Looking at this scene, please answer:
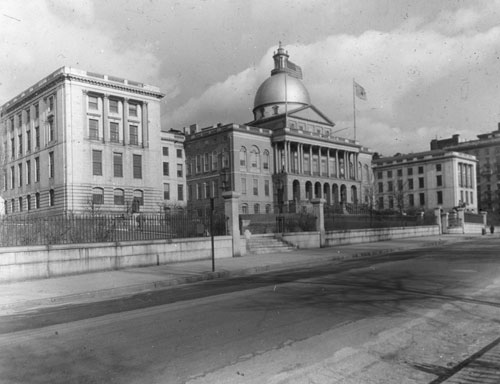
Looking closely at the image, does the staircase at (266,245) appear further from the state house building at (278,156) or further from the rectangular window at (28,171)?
the rectangular window at (28,171)

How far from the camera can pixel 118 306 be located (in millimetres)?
10156

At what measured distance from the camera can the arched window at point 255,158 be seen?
8012cm

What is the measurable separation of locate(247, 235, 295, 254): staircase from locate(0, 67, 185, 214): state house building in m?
36.3

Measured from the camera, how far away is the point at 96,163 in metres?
66.2

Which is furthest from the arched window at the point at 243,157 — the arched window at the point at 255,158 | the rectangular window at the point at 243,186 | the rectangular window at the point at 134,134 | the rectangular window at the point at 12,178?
the rectangular window at the point at 12,178

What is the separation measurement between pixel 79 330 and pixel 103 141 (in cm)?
6257

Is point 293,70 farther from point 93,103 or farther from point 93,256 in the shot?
point 93,256

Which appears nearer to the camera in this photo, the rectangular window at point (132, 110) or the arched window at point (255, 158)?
the rectangular window at point (132, 110)

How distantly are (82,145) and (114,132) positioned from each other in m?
5.75

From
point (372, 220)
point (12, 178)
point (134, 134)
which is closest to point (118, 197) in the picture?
point (134, 134)

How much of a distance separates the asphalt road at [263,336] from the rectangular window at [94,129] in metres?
59.2

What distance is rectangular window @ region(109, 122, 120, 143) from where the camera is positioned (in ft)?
224

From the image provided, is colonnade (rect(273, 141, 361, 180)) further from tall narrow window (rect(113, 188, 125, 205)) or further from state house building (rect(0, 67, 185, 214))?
tall narrow window (rect(113, 188, 125, 205))

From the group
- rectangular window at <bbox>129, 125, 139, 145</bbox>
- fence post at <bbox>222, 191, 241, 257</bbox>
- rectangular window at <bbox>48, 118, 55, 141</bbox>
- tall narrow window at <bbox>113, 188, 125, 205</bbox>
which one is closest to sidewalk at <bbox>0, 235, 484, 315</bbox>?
fence post at <bbox>222, 191, 241, 257</bbox>
